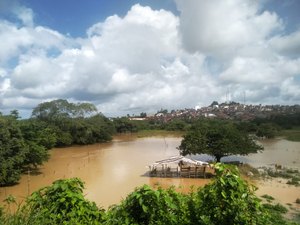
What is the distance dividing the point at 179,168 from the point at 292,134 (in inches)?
1666

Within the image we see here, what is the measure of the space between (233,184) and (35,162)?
2415 centimetres

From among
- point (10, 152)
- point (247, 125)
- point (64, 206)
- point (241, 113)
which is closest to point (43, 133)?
point (10, 152)

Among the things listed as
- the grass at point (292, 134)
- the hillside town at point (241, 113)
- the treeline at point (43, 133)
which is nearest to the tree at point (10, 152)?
the treeline at point (43, 133)

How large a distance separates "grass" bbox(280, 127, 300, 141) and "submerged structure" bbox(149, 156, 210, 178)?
3491cm

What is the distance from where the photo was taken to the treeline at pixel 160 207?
11.5 feet

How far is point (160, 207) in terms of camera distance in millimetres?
4039

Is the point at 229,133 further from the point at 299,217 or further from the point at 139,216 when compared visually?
the point at 139,216

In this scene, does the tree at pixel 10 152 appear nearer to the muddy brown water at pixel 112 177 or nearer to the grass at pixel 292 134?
the muddy brown water at pixel 112 177

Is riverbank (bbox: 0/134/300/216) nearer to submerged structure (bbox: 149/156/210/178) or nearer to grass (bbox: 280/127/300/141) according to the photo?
submerged structure (bbox: 149/156/210/178)

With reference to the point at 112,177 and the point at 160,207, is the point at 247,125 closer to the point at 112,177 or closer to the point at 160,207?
the point at 112,177

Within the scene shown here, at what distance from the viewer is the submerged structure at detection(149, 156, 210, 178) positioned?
2211cm

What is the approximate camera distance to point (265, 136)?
53656 millimetres

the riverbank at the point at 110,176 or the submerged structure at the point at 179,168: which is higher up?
the submerged structure at the point at 179,168

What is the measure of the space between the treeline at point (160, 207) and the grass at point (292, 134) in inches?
2053
